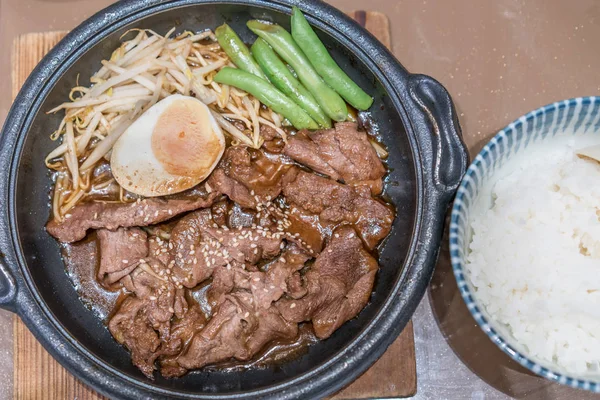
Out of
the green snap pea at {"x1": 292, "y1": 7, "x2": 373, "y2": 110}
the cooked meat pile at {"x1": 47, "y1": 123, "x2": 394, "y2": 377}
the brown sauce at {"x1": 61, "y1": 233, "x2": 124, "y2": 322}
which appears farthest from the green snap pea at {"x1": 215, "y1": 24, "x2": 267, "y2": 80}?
the brown sauce at {"x1": 61, "y1": 233, "x2": 124, "y2": 322}

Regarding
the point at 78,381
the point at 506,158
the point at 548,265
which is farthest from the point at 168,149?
→ the point at 548,265

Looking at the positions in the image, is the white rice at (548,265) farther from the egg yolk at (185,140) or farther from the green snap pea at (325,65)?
the egg yolk at (185,140)

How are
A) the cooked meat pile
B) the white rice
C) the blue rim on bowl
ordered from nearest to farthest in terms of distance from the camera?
the blue rim on bowl
the white rice
the cooked meat pile

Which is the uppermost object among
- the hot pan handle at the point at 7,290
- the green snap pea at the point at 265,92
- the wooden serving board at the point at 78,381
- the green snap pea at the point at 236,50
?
the green snap pea at the point at 236,50

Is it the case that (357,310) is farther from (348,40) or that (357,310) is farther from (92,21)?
(92,21)

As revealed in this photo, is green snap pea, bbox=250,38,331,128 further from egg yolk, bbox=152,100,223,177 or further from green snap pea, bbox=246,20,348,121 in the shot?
egg yolk, bbox=152,100,223,177

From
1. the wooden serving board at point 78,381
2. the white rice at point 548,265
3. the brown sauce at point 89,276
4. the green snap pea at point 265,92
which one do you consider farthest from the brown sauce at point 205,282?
the white rice at point 548,265
